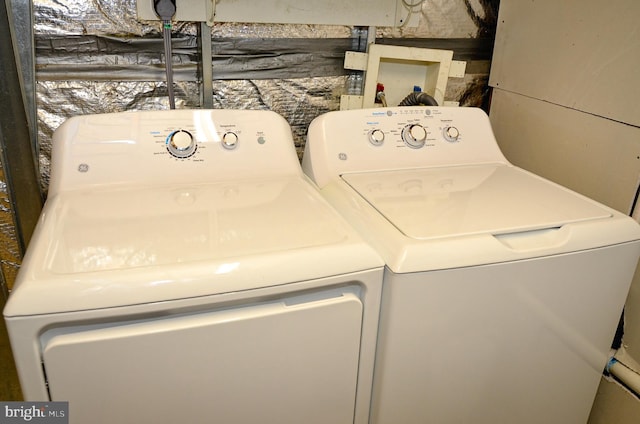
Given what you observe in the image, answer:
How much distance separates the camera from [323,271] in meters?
0.81

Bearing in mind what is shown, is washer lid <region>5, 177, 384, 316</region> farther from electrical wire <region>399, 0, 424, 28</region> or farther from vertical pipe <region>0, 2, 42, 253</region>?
electrical wire <region>399, 0, 424, 28</region>

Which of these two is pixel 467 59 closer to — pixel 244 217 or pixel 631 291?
pixel 631 291

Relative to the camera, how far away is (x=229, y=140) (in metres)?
1.17

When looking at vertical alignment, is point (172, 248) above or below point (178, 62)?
below

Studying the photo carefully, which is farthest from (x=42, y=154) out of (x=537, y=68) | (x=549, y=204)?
(x=537, y=68)

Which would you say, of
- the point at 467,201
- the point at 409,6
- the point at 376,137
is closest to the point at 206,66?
the point at 376,137

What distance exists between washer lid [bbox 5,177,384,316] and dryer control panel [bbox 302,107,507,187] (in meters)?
0.21

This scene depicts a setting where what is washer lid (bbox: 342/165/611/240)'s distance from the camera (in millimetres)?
947

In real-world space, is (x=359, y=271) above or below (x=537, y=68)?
below

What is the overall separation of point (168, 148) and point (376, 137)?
52cm

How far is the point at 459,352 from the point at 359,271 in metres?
0.30

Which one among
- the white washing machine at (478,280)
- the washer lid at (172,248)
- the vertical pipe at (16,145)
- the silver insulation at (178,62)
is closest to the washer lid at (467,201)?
the white washing machine at (478,280)

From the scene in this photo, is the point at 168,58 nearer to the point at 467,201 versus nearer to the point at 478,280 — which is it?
the point at 467,201

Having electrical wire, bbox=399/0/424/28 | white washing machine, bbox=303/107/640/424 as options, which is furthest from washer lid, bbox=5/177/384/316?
electrical wire, bbox=399/0/424/28
